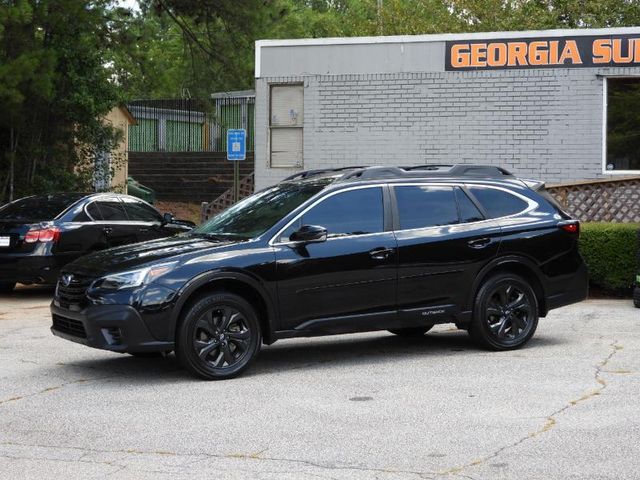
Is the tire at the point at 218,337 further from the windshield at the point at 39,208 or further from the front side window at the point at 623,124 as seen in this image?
the front side window at the point at 623,124

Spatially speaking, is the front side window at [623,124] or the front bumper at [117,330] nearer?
the front bumper at [117,330]

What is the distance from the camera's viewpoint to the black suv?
8.38m

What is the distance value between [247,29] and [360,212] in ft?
46.5

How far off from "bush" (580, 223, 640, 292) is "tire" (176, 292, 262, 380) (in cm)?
712

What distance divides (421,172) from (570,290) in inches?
72.7

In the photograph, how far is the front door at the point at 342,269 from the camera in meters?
8.84

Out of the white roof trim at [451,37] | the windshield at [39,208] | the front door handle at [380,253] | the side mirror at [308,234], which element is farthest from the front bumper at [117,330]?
the white roof trim at [451,37]

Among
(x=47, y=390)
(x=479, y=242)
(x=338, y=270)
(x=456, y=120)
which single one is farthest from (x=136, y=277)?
(x=456, y=120)

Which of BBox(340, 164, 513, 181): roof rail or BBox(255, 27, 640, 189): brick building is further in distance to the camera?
BBox(255, 27, 640, 189): brick building

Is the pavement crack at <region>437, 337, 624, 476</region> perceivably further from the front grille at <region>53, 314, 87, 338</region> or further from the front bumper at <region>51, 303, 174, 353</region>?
the front grille at <region>53, 314, 87, 338</region>

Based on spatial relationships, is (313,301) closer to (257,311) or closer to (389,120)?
(257,311)

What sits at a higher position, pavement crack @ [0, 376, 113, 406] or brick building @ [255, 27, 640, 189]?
brick building @ [255, 27, 640, 189]

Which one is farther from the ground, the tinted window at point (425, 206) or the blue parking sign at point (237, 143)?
the blue parking sign at point (237, 143)

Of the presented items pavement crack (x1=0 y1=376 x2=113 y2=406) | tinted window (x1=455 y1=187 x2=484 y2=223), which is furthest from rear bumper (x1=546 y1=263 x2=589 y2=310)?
pavement crack (x1=0 y1=376 x2=113 y2=406)
